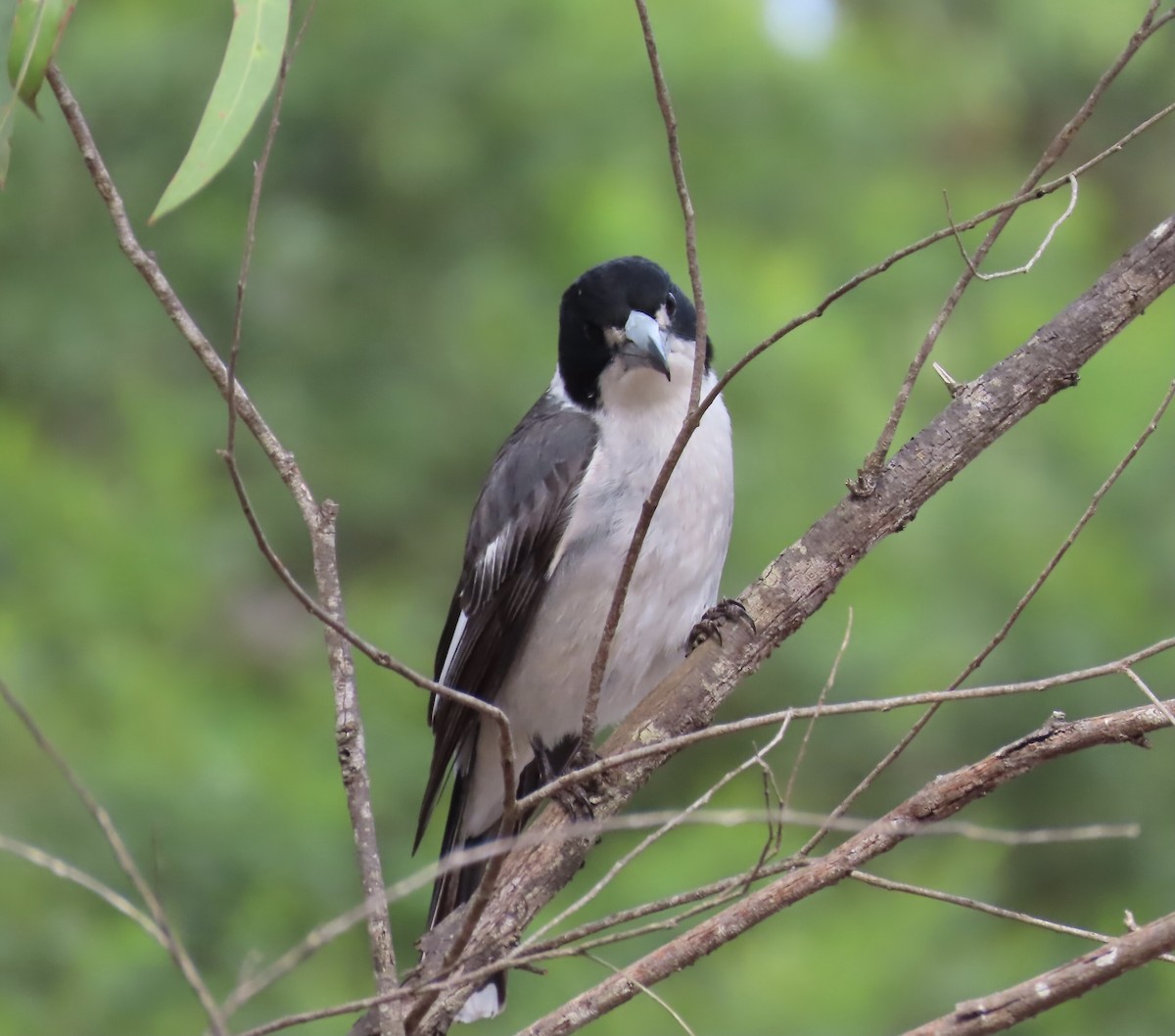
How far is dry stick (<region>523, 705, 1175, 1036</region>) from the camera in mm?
1877

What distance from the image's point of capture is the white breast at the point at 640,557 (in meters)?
3.22

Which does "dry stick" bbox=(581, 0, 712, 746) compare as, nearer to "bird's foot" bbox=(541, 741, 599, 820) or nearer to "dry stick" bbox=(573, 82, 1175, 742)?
"dry stick" bbox=(573, 82, 1175, 742)

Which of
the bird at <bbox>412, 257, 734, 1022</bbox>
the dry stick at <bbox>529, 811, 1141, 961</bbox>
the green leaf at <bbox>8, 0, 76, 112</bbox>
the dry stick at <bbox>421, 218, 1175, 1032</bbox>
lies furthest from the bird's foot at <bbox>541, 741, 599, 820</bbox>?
the green leaf at <bbox>8, 0, 76, 112</bbox>

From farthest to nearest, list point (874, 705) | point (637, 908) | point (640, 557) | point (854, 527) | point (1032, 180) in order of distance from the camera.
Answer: point (640, 557) → point (854, 527) → point (1032, 180) → point (637, 908) → point (874, 705)

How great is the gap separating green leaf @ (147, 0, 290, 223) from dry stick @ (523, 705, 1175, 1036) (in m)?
1.03

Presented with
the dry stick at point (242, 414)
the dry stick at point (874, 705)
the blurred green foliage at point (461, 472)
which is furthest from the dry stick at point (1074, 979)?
the blurred green foliage at point (461, 472)

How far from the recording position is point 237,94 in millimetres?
1904

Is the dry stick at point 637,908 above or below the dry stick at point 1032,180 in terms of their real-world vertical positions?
below

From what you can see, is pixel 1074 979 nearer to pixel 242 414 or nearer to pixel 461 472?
pixel 242 414

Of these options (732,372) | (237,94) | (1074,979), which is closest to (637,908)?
(1074,979)

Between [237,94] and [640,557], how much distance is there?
152 centimetres

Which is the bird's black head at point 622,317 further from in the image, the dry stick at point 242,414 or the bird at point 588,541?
the dry stick at point 242,414

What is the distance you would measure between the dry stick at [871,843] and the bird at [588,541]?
3.93 ft

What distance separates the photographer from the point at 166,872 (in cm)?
398
